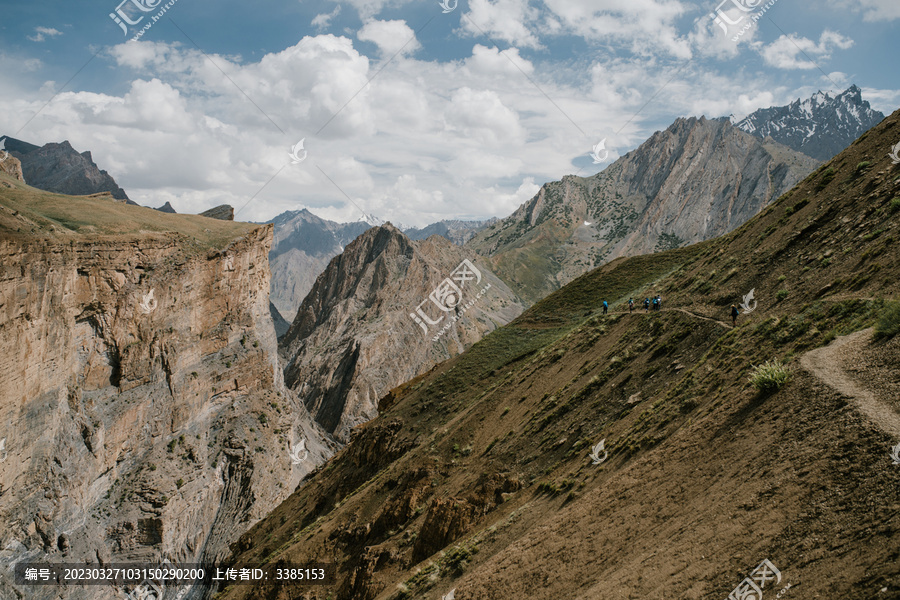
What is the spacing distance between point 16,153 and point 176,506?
180 metres

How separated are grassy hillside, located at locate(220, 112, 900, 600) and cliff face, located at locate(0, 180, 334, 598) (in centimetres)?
2135

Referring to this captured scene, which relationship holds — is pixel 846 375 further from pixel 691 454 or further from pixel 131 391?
pixel 131 391

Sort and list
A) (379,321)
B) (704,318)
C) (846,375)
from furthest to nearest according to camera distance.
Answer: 1. (379,321)
2. (704,318)
3. (846,375)

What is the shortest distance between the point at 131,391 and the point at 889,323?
55.8m

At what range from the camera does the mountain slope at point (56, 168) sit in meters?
168

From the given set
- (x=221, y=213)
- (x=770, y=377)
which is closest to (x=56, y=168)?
(x=221, y=213)

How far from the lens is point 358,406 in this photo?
110 metres

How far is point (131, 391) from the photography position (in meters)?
49.2

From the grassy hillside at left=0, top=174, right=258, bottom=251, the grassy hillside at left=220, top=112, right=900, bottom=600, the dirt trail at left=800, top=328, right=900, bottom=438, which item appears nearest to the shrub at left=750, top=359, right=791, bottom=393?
the grassy hillside at left=220, top=112, right=900, bottom=600

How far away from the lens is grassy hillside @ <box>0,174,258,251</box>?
134 feet

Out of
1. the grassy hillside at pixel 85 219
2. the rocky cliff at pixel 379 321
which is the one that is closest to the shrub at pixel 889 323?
the grassy hillside at pixel 85 219

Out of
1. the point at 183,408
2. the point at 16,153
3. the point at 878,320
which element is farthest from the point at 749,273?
the point at 16,153

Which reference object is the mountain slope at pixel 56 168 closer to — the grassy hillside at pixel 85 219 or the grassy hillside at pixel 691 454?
the grassy hillside at pixel 85 219

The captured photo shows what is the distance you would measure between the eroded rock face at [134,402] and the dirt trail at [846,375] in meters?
45.7
